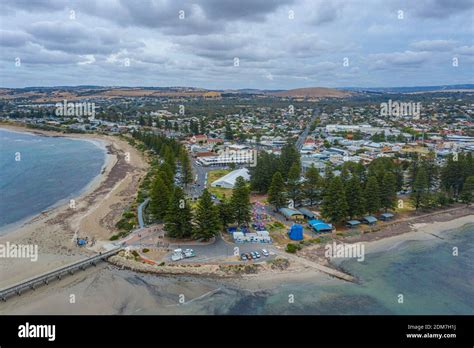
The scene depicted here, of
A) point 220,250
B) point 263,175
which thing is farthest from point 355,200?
point 220,250

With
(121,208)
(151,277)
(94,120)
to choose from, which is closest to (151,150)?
(121,208)

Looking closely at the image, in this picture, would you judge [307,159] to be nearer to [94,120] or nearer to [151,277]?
[151,277]

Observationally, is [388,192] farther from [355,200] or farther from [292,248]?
[292,248]

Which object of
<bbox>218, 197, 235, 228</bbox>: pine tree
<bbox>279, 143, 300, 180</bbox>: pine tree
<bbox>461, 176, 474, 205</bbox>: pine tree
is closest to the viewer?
<bbox>218, 197, 235, 228</bbox>: pine tree

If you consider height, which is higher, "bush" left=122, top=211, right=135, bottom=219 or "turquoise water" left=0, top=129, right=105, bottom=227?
"turquoise water" left=0, top=129, right=105, bottom=227

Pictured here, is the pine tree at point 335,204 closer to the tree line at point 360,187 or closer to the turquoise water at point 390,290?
the tree line at point 360,187

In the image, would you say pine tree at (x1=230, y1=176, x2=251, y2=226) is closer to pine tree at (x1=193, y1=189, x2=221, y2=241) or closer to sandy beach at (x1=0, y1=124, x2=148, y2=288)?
pine tree at (x1=193, y1=189, x2=221, y2=241)

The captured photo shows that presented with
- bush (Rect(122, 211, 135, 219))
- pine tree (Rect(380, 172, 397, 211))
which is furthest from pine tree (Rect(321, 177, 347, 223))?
bush (Rect(122, 211, 135, 219))

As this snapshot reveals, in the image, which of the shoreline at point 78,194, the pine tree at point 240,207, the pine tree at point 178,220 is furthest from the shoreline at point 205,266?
the pine tree at point 240,207
